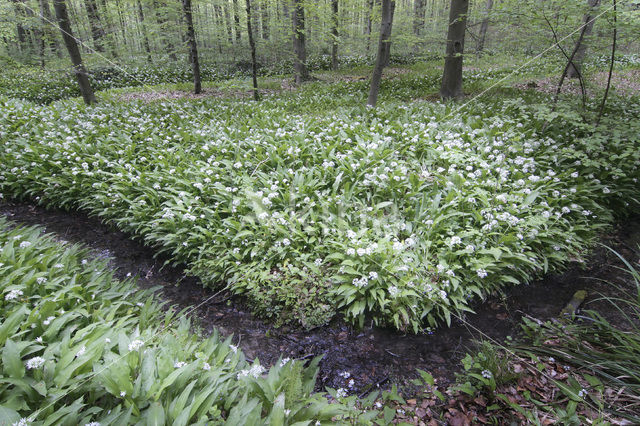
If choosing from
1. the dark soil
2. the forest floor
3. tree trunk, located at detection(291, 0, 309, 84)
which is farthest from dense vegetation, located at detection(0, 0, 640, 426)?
tree trunk, located at detection(291, 0, 309, 84)

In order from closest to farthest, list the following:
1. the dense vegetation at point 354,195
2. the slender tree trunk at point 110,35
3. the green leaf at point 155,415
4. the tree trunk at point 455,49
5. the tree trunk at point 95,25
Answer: the green leaf at point 155,415 < the dense vegetation at point 354,195 < the tree trunk at point 455,49 < the tree trunk at point 95,25 < the slender tree trunk at point 110,35

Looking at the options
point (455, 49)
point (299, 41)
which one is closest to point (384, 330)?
point (455, 49)

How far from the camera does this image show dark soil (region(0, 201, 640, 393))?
3154 mm

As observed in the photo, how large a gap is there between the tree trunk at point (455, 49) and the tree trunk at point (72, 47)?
953 cm

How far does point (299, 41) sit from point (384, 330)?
41.0 ft

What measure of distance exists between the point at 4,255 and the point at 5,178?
4.10m

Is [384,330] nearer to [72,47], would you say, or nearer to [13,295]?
[13,295]

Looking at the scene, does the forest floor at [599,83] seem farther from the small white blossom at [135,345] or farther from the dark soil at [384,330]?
the small white blossom at [135,345]

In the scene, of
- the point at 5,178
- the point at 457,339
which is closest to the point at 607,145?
the point at 457,339

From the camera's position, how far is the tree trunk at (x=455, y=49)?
764 centimetres

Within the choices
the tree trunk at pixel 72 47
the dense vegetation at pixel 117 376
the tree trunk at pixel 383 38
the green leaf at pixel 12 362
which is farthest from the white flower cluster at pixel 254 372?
the tree trunk at pixel 72 47

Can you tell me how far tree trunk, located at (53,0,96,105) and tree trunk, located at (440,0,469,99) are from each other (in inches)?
375

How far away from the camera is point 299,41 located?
12.6 m

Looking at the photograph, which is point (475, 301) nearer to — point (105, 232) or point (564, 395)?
point (564, 395)
